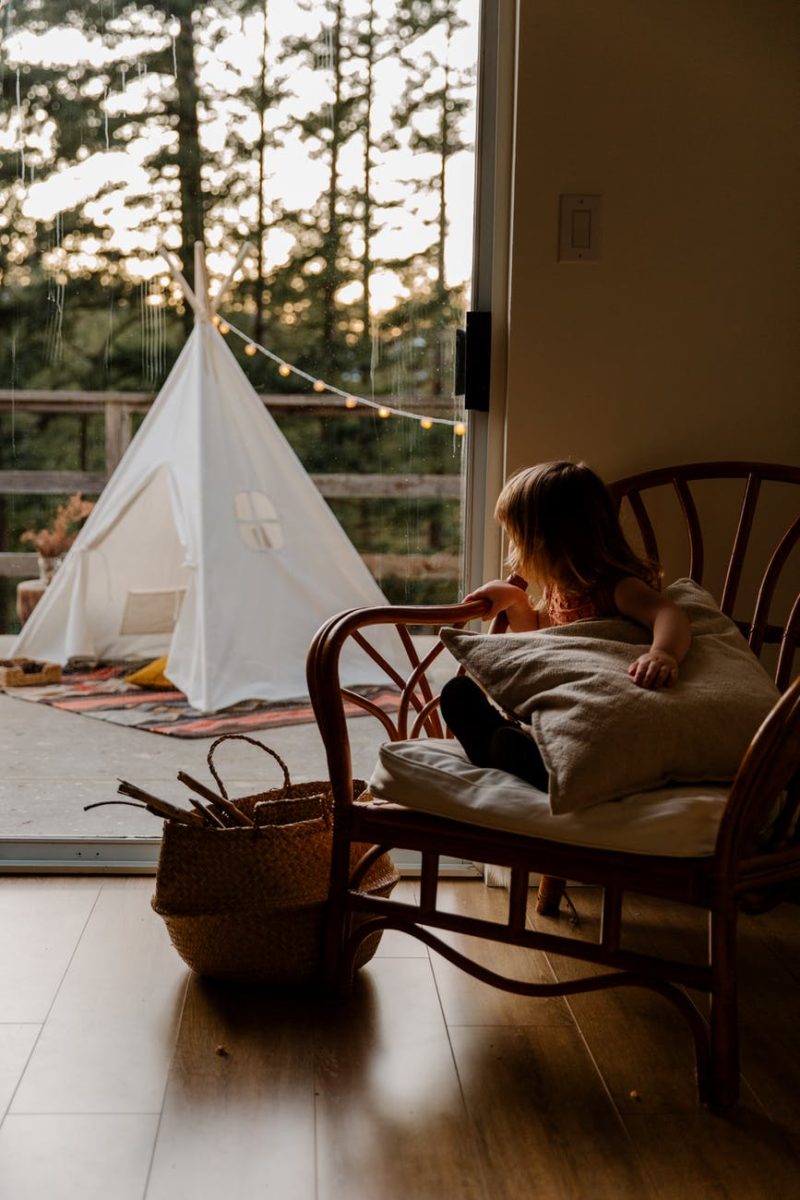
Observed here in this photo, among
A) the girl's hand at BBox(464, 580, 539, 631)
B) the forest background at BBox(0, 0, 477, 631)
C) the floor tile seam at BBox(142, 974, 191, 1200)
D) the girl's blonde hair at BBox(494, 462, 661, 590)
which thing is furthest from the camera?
the forest background at BBox(0, 0, 477, 631)

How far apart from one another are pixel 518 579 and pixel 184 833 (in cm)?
74

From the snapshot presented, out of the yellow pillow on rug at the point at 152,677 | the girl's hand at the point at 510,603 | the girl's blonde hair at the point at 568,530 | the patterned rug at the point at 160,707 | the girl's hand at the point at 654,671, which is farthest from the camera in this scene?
the yellow pillow on rug at the point at 152,677

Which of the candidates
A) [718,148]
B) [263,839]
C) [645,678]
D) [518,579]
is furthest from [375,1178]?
[718,148]

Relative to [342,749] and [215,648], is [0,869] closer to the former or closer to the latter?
[342,749]

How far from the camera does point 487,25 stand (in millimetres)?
2318

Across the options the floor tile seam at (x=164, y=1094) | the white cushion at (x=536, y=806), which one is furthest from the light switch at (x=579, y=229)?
the floor tile seam at (x=164, y=1094)

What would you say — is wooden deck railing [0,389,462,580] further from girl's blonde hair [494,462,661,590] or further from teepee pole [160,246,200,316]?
girl's blonde hair [494,462,661,590]

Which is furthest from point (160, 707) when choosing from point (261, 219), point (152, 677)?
point (261, 219)

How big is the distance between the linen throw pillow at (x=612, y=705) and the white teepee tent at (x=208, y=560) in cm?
90

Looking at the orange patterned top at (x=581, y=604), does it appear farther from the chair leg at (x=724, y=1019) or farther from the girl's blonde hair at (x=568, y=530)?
the chair leg at (x=724, y=1019)

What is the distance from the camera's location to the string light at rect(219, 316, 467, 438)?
2.48 metres

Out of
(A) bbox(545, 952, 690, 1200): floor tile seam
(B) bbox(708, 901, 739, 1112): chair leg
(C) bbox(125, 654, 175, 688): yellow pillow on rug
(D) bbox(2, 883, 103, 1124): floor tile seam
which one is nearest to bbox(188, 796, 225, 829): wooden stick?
(D) bbox(2, 883, 103, 1124): floor tile seam

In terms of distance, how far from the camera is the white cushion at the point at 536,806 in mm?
1538

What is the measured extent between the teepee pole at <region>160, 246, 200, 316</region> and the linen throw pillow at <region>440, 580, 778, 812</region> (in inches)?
43.0
